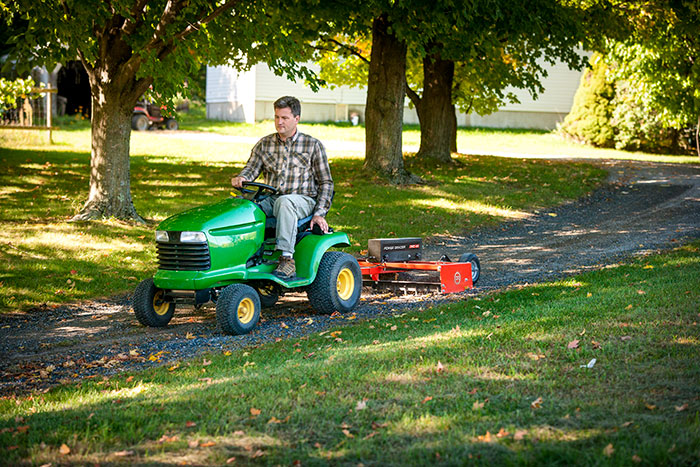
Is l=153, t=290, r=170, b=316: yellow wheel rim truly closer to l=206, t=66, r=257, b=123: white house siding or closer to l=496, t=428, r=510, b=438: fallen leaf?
l=496, t=428, r=510, b=438: fallen leaf

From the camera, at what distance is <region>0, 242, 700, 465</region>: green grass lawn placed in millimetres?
4008

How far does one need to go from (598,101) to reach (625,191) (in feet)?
52.5

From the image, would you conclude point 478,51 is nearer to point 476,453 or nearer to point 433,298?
point 433,298

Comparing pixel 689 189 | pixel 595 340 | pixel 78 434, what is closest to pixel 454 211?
pixel 689 189

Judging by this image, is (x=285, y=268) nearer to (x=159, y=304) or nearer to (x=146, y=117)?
(x=159, y=304)

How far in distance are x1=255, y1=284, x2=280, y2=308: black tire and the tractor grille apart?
0.91 meters

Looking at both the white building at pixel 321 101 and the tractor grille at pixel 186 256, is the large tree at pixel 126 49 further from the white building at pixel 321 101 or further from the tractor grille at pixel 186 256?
the white building at pixel 321 101

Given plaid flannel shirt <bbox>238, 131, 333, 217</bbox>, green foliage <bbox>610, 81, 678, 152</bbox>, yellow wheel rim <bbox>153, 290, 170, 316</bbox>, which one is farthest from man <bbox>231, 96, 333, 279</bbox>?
green foliage <bbox>610, 81, 678, 152</bbox>

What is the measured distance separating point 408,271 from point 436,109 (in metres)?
15.1

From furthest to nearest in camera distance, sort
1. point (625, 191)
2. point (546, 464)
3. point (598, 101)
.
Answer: point (598, 101)
point (625, 191)
point (546, 464)

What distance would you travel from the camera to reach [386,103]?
64.7 feet

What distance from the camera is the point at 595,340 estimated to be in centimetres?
581

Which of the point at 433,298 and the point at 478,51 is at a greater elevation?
the point at 478,51

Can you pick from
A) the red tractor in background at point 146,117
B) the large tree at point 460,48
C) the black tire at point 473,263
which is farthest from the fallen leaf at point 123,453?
the red tractor in background at point 146,117
